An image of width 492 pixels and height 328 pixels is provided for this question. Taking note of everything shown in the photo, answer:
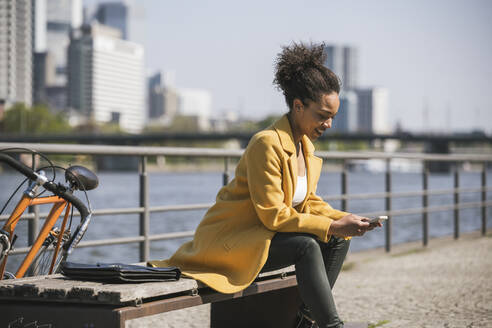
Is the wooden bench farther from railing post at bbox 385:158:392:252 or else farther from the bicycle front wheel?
railing post at bbox 385:158:392:252

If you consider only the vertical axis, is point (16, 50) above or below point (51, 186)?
above

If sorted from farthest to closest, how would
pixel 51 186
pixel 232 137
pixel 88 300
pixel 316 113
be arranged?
pixel 232 137 < pixel 316 113 < pixel 51 186 < pixel 88 300

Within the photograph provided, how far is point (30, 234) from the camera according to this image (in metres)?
4.30

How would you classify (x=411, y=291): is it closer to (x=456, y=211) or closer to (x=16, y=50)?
(x=456, y=211)

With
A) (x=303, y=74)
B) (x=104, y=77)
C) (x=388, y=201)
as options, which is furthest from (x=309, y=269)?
(x=104, y=77)

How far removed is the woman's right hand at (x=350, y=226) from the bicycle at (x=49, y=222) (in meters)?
0.99

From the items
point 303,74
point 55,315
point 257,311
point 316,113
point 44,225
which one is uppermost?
point 303,74

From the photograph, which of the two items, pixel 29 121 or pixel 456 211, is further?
pixel 29 121

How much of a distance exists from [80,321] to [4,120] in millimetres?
116283

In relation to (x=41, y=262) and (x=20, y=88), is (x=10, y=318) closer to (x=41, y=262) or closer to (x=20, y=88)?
(x=41, y=262)

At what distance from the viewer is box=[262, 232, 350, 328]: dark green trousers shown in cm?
288

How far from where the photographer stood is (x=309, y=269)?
114 inches

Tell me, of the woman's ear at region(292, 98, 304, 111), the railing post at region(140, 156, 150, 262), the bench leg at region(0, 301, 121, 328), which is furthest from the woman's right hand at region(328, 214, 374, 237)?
the railing post at region(140, 156, 150, 262)

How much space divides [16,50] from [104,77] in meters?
26.8
